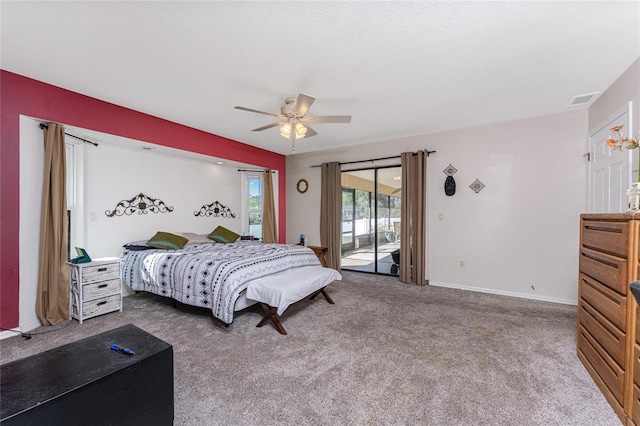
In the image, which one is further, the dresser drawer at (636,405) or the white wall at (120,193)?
the white wall at (120,193)

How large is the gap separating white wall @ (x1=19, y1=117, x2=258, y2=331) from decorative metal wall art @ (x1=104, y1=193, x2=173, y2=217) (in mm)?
56

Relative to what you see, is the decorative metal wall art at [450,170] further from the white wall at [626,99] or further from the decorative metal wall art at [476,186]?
the white wall at [626,99]

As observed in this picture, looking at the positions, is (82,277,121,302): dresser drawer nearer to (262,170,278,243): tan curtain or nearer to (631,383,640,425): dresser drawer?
(262,170,278,243): tan curtain

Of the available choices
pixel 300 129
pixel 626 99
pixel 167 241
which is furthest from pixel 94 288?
→ pixel 626 99

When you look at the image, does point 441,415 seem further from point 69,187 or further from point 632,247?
point 69,187

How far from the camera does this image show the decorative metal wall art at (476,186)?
13.4ft

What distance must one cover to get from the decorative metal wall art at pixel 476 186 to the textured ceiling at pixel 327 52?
3.60ft

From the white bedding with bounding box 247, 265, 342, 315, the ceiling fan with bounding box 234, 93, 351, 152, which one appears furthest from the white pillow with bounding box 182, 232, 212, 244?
the ceiling fan with bounding box 234, 93, 351, 152

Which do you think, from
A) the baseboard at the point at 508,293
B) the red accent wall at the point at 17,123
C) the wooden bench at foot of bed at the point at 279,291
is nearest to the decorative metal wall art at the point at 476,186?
the baseboard at the point at 508,293

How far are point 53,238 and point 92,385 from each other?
8.16 feet

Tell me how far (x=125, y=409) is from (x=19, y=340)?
2.24 metres

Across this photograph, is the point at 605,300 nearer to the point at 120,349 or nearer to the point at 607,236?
the point at 607,236

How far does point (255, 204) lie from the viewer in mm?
5836

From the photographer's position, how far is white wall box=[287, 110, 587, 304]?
11.6ft
